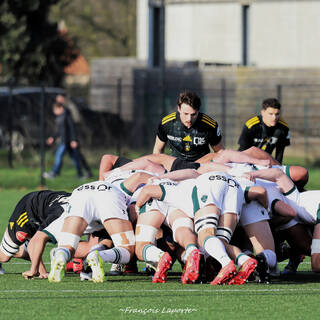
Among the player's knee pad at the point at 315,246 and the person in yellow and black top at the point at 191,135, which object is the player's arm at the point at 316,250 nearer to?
the player's knee pad at the point at 315,246

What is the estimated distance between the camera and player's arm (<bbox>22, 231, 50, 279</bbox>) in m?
8.35

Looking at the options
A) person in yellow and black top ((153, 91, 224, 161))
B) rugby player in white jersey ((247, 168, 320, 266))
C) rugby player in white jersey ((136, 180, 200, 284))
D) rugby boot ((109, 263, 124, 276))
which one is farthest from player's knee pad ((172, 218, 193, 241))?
person in yellow and black top ((153, 91, 224, 161))

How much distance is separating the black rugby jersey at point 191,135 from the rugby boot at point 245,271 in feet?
10.1

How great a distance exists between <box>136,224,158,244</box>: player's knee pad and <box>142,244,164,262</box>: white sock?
0.43 ft

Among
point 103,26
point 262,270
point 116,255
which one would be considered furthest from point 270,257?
point 103,26

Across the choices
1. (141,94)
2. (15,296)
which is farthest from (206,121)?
(141,94)

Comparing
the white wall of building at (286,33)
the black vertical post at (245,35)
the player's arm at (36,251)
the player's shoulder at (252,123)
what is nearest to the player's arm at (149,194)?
the player's arm at (36,251)

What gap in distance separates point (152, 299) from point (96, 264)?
0.91 metres

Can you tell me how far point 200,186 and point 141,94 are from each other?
17.6 m

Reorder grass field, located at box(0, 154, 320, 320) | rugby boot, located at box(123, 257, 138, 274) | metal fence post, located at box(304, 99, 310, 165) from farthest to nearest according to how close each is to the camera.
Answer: metal fence post, located at box(304, 99, 310, 165), rugby boot, located at box(123, 257, 138, 274), grass field, located at box(0, 154, 320, 320)

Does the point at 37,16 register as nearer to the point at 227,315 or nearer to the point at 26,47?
the point at 26,47

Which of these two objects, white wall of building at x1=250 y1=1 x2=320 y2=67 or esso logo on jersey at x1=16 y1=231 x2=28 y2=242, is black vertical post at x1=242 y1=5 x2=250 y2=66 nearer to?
white wall of building at x1=250 y1=1 x2=320 y2=67

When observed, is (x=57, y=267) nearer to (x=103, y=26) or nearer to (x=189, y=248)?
(x=189, y=248)

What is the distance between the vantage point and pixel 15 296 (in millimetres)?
7387
